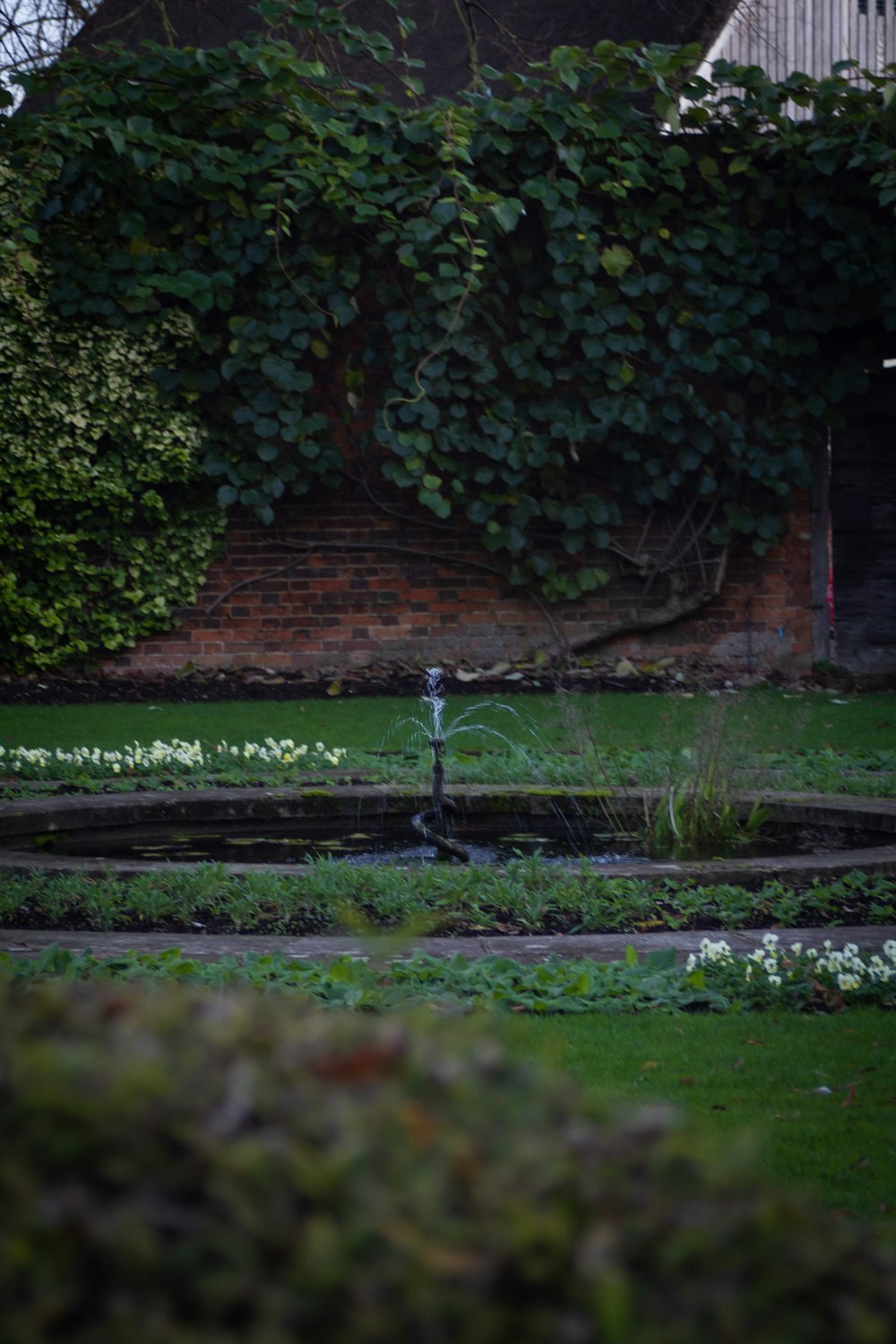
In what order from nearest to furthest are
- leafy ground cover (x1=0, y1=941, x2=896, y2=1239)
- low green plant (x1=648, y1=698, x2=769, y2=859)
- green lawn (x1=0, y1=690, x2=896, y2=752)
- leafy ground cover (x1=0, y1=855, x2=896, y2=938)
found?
1. leafy ground cover (x1=0, y1=941, x2=896, y2=1239)
2. leafy ground cover (x1=0, y1=855, x2=896, y2=938)
3. low green plant (x1=648, y1=698, x2=769, y2=859)
4. green lawn (x1=0, y1=690, x2=896, y2=752)

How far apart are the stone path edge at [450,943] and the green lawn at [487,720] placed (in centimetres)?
332

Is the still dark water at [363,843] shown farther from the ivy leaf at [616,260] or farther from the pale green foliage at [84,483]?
the ivy leaf at [616,260]

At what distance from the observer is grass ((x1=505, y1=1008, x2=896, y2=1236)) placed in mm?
2449

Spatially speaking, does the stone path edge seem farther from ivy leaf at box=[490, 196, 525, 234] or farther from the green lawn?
ivy leaf at box=[490, 196, 525, 234]

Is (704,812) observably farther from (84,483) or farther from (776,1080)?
(84,483)

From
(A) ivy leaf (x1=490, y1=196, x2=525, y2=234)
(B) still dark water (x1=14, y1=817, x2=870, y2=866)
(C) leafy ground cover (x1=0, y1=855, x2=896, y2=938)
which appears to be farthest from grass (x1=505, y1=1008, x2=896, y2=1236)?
(A) ivy leaf (x1=490, y1=196, x2=525, y2=234)

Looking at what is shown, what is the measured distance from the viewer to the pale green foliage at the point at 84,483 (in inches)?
388

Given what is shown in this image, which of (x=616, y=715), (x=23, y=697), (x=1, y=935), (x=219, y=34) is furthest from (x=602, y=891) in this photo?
(x=219, y=34)

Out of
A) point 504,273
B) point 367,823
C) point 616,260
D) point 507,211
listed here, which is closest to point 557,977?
point 367,823

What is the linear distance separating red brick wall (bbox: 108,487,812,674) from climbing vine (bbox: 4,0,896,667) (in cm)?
27

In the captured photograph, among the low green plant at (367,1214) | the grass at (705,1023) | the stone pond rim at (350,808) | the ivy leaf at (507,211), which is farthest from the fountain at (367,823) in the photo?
Result: the ivy leaf at (507,211)

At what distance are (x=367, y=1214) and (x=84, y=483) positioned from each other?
9.76 m

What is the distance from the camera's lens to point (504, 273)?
416 inches

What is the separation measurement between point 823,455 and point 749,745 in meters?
4.11
